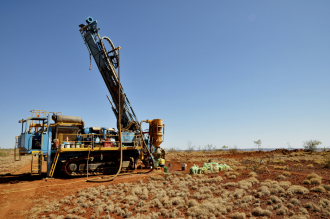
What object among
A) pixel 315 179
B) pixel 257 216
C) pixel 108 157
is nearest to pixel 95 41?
pixel 108 157

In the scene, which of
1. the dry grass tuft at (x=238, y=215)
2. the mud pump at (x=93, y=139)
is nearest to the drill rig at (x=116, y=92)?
the mud pump at (x=93, y=139)

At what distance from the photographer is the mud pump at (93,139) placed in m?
13.9

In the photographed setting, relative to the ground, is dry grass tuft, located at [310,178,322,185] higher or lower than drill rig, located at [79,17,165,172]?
lower

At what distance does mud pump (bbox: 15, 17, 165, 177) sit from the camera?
13852 millimetres

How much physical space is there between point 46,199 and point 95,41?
39.1ft

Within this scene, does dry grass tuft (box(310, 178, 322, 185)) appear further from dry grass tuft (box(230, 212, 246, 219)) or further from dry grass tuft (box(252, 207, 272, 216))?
dry grass tuft (box(230, 212, 246, 219))

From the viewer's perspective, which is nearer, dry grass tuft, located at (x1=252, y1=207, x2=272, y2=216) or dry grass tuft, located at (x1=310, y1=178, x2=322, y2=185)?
dry grass tuft, located at (x1=252, y1=207, x2=272, y2=216)

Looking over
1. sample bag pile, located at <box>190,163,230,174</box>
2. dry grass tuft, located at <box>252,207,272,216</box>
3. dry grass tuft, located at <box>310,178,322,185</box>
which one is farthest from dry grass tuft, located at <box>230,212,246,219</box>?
sample bag pile, located at <box>190,163,230,174</box>

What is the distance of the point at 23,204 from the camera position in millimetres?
9086

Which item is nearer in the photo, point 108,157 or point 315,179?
point 315,179

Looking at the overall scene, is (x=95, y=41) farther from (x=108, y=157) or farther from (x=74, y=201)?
(x=74, y=201)

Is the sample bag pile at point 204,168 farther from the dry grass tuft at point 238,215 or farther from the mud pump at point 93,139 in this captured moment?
the dry grass tuft at point 238,215

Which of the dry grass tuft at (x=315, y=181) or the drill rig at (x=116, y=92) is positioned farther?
the drill rig at (x=116, y=92)

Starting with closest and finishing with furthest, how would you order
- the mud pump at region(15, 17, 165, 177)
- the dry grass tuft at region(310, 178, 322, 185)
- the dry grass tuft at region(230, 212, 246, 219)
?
the dry grass tuft at region(230, 212, 246, 219), the dry grass tuft at region(310, 178, 322, 185), the mud pump at region(15, 17, 165, 177)
